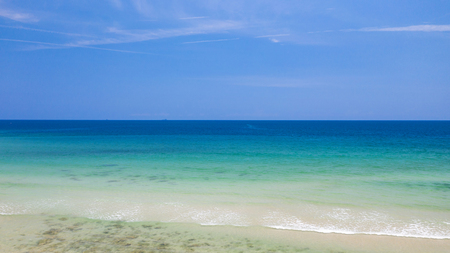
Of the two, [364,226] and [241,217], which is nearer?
[364,226]

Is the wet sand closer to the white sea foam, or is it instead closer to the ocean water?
the white sea foam

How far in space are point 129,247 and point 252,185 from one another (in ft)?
24.9

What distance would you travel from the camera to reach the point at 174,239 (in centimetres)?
673

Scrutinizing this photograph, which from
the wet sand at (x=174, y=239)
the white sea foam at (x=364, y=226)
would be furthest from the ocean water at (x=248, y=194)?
the wet sand at (x=174, y=239)

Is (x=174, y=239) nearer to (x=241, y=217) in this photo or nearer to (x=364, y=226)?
(x=241, y=217)

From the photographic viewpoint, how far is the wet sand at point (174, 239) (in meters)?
6.26

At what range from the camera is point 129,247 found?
6.18 m

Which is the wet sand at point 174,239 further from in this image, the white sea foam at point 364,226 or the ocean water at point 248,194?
the ocean water at point 248,194

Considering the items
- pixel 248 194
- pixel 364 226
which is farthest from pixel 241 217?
pixel 364 226

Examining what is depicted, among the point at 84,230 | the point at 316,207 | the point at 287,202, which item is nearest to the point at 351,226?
the point at 316,207

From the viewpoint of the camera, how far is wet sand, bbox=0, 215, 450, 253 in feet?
20.5

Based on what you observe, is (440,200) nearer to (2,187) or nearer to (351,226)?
(351,226)

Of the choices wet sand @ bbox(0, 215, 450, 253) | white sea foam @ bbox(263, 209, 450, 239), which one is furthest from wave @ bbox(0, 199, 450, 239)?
wet sand @ bbox(0, 215, 450, 253)

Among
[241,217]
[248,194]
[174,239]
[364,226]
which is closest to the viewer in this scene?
[174,239]
